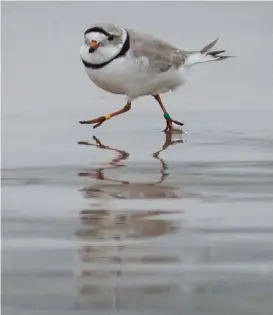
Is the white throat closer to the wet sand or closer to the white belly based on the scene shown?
the white belly

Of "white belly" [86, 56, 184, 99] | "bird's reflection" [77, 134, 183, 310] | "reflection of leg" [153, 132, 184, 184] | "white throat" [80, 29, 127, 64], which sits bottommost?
"bird's reflection" [77, 134, 183, 310]

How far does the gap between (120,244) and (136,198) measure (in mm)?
1023

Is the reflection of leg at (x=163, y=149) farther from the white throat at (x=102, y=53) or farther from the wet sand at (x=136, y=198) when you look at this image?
the white throat at (x=102, y=53)

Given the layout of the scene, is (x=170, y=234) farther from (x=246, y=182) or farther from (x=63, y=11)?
(x=63, y=11)

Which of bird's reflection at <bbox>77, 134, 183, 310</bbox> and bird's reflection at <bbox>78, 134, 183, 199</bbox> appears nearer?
bird's reflection at <bbox>77, 134, 183, 310</bbox>

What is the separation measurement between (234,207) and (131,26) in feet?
28.8

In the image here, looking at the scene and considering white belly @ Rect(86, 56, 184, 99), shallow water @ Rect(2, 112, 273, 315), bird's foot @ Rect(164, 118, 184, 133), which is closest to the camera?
shallow water @ Rect(2, 112, 273, 315)

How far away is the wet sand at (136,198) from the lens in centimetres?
427

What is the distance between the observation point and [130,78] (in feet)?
28.3

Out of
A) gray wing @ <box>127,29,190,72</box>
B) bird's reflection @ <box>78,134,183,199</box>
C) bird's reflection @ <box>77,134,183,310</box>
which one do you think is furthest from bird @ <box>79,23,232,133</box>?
bird's reflection @ <box>77,134,183,310</box>

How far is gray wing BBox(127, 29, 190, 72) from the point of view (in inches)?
343

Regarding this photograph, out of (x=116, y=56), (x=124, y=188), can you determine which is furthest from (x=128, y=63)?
(x=124, y=188)

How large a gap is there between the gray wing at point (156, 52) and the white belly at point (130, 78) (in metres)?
0.06

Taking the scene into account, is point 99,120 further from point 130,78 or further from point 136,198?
point 136,198
